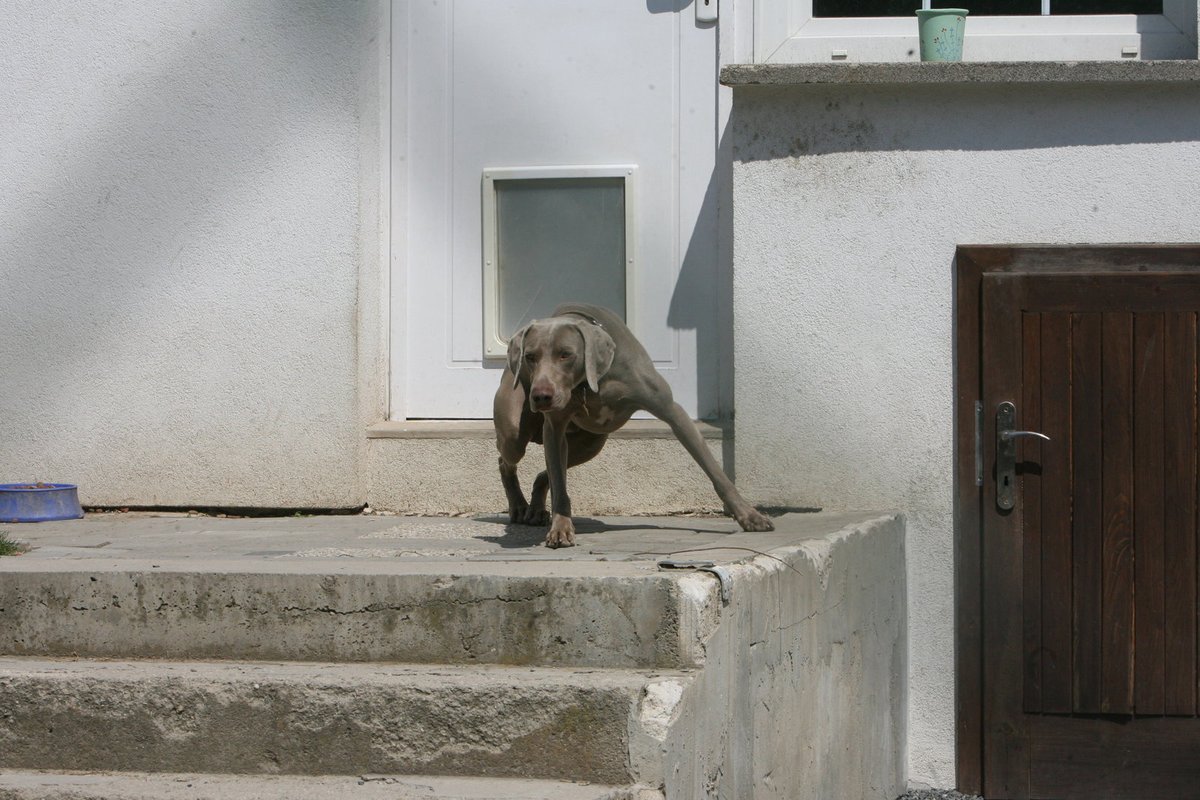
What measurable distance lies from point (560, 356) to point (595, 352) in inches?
6.0

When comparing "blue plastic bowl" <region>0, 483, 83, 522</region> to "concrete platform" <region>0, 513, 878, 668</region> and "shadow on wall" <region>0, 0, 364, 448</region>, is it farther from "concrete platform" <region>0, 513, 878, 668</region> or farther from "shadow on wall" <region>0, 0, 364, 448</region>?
"concrete platform" <region>0, 513, 878, 668</region>

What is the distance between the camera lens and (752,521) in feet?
17.6

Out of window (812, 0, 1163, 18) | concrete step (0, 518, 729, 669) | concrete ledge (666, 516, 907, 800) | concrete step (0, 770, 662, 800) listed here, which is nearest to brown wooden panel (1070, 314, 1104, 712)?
concrete ledge (666, 516, 907, 800)


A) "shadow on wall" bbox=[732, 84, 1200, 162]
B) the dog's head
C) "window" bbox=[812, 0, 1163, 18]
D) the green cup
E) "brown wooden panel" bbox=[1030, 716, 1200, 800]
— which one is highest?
"window" bbox=[812, 0, 1163, 18]

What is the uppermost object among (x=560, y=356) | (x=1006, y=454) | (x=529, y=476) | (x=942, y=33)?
(x=942, y=33)

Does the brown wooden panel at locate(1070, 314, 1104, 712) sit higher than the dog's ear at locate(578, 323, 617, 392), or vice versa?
the dog's ear at locate(578, 323, 617, 392)

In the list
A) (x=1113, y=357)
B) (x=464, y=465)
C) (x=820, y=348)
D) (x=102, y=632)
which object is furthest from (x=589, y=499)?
(x=102, y=632)

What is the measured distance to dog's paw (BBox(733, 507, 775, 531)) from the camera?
5367 mm

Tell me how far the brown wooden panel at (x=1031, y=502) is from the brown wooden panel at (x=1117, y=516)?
0.28 metres

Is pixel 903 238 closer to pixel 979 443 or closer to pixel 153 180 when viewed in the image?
pixel 979 443

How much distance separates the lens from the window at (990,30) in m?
6.35

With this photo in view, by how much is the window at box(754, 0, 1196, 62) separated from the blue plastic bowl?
12.6 feet

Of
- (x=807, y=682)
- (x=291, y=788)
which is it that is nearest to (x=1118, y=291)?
(x=807, y=682)

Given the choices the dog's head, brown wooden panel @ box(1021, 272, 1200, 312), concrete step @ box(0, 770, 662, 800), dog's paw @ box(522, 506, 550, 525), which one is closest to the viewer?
concrete step @ box(0, 770, 662, 800)
